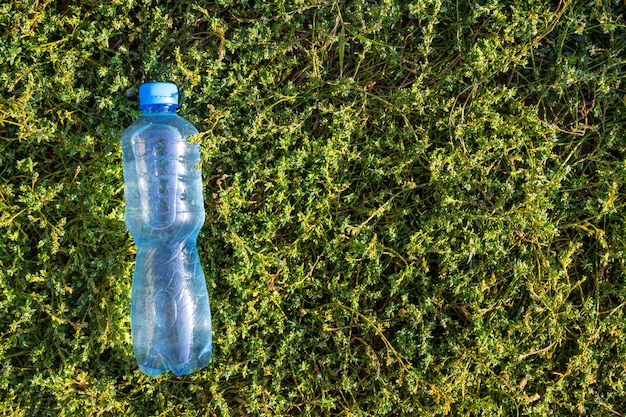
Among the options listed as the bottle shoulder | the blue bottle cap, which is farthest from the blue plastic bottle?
the blue bottle cap

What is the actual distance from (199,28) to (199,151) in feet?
1.77

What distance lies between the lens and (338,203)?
8.00 feet

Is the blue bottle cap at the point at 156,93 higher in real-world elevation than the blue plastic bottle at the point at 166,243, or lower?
higher

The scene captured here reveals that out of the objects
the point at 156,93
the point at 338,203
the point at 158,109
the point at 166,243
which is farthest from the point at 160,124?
the point at 338,203

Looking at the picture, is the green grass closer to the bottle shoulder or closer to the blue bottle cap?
the bottle shoulder

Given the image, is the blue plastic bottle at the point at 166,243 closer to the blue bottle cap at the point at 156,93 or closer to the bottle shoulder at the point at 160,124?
the bottle shoulder at the point at 160,124

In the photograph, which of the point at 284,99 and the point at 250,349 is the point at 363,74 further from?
the point at 250,349

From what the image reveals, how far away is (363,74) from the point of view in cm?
244

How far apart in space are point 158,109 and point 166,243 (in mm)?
538

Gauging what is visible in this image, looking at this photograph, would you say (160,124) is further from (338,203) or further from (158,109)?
(338,203)

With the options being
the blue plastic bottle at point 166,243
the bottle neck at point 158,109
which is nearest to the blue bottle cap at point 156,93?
the bottle neck at point 158,109

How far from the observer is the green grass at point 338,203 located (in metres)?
2.36

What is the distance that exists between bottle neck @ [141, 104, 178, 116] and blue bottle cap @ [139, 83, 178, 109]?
0.9 inches

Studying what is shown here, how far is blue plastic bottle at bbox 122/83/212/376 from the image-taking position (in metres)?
2.34
